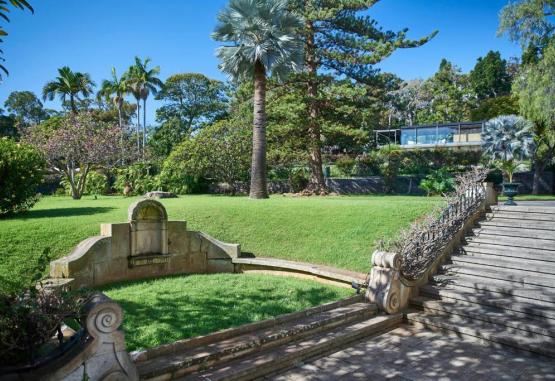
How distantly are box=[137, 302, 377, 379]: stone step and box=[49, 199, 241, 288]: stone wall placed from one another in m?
3.70

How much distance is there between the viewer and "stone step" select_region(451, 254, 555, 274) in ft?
23.3

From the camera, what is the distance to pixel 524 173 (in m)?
26.7

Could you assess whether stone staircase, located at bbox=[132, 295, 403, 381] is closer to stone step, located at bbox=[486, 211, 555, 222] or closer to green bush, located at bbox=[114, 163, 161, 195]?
stone step, located at bbox=[486, 211, 555, 222]

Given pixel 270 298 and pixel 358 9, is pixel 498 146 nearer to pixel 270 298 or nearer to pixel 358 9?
pixel 358 9

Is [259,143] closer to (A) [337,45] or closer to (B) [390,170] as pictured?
(A) [337,45]

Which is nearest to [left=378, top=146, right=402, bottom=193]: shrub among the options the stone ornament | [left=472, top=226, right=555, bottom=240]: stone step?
[left=472, top=226, right=555, bottom=240]: stone step

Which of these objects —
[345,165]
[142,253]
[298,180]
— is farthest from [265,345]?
[345,165]

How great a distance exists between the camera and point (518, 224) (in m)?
8.76

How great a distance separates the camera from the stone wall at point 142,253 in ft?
25.6

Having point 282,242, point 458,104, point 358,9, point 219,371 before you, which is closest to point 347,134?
point 358,9

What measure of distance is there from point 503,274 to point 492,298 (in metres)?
0.79

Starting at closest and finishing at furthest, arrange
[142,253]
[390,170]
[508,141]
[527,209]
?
[142,253], [527,209], [508,141], [390,170]

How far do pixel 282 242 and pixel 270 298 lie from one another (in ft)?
11.8

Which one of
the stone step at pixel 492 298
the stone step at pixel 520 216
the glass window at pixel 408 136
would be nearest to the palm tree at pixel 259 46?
the stone step at pixel 520 216
